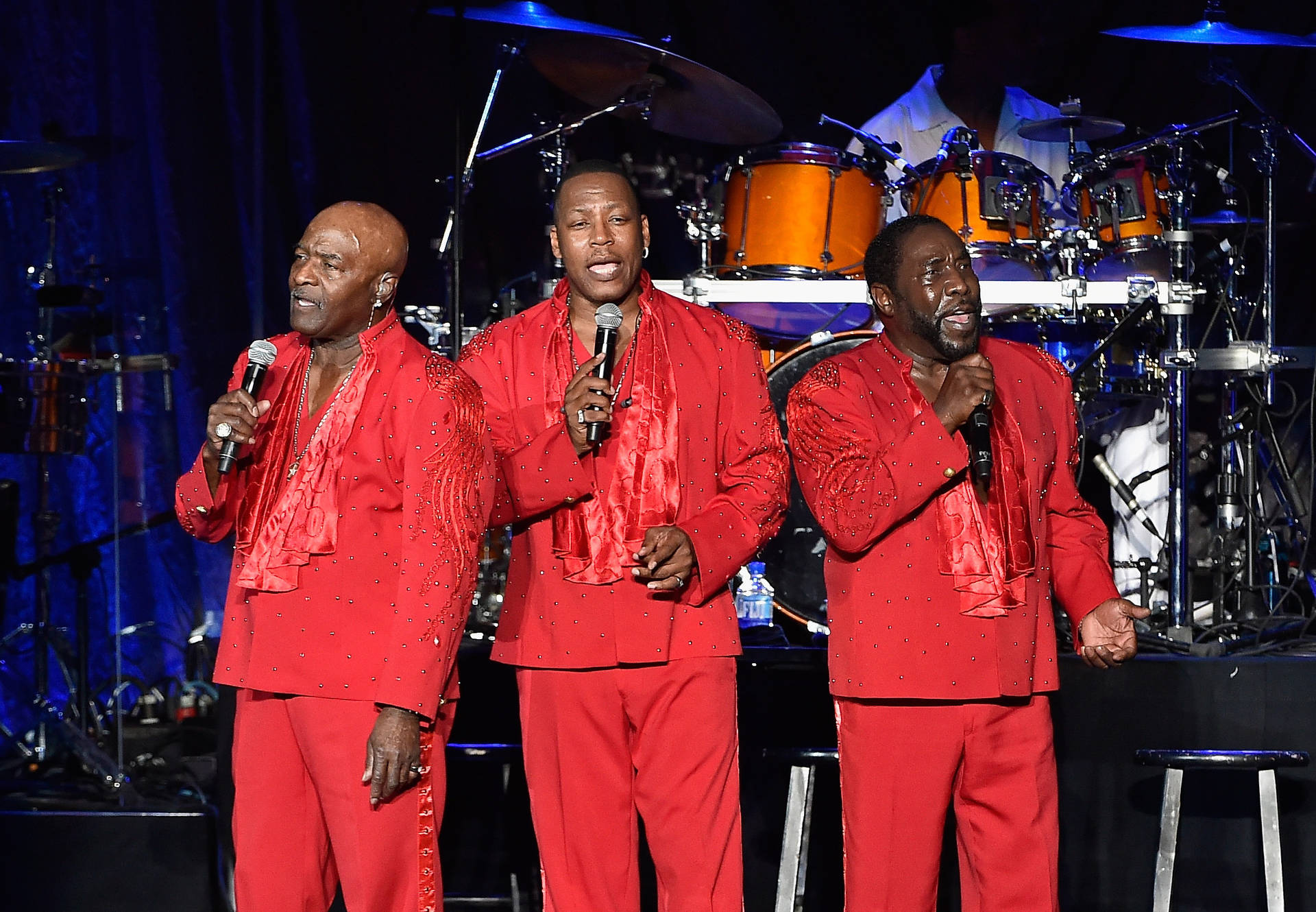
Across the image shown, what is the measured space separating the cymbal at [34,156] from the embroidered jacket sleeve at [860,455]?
3.16m

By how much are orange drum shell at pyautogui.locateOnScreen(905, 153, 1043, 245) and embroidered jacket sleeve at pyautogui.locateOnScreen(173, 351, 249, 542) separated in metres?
2.92

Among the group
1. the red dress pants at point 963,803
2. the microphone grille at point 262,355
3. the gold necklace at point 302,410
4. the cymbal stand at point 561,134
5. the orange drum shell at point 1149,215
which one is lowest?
the red dress pants at point 963,803

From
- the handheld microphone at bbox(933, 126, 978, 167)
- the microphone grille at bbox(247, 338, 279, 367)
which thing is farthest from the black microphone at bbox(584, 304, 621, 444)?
the handheld microphone at bbox(933, 126, 978, 167)

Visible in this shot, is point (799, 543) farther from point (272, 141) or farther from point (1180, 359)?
point (272, 141)

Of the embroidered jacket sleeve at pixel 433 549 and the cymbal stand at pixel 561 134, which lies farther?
the cymbal stand at pixel 561 134

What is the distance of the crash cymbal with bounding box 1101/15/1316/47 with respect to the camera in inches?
205

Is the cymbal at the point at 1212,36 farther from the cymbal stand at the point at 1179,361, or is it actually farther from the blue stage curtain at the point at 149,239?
the blue stage curtain at the point at 149,239

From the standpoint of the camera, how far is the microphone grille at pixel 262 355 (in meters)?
2.85

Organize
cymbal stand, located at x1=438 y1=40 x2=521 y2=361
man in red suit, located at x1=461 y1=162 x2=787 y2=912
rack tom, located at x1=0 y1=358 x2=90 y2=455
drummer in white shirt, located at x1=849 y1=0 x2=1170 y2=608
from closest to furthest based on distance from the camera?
man in red suit, located at x1=461 y1=162 x2=787 y2=912 < cymbal stand, located at x1=438 y1=40 x2=521 y2=361 < rack tom, located at x1=0 y1=358 x2=90 y2=455 < drummer in white shirt, located at x1=849 y1=0 x2=1170 y2=608

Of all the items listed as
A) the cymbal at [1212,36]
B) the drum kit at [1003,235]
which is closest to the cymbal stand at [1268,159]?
the drum kit at [1003,235]

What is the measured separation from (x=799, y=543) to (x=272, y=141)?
8.50 ft

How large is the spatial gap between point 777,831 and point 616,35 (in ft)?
8.81

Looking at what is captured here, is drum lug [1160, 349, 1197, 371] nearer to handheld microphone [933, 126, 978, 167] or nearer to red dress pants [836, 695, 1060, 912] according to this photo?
handheld microphone [933, 126, 978, 167]

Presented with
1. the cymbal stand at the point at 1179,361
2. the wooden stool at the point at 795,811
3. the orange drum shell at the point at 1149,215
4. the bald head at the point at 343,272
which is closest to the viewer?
the bald head at the point at 343,272
